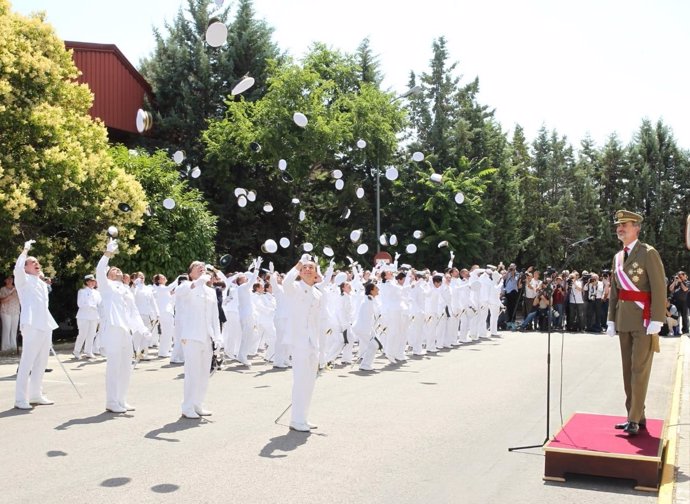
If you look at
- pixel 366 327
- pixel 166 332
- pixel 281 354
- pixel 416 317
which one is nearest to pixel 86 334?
pixel 166 332

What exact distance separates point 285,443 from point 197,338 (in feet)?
7.69

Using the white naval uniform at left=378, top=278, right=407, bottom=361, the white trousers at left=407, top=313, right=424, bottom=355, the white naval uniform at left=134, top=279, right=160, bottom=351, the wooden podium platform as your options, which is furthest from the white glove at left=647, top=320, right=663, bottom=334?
the white naval uniform at left=134, top=279, right=160, bottom=351

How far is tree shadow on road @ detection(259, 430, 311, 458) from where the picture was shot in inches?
322

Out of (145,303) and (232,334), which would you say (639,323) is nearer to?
(232,334)

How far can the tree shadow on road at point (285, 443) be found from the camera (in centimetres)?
819

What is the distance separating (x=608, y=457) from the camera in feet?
23.1

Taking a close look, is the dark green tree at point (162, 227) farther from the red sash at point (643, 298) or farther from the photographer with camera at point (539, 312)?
the red sash at point (643, 298)

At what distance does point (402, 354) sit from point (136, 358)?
623cm

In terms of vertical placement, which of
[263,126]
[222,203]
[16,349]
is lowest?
[16,349]

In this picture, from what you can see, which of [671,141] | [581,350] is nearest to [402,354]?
[581,350]

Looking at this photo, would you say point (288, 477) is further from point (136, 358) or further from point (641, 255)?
point (136, 358)

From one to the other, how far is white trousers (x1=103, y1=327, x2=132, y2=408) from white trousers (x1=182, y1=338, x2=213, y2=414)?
1029mm

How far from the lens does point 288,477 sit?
7.21 meters

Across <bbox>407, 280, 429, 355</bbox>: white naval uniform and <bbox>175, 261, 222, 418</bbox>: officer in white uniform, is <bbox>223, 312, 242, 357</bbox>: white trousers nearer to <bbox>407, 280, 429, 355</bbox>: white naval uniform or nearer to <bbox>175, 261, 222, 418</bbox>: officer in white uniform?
<bbox>407, 280, 429, 355</bbox>: white naval uniform
